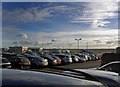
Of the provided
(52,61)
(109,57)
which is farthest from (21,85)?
(52,61)

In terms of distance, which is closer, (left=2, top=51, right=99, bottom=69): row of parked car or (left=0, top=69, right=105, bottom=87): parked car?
(left=0, top=69, right=105, bottom=87): parked car

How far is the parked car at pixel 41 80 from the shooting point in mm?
3051

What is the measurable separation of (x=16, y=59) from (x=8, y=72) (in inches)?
758

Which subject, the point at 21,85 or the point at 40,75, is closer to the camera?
the point at 21,85

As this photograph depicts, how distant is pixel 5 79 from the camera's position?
3160 millimetres

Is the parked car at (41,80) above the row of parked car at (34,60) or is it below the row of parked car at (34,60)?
above

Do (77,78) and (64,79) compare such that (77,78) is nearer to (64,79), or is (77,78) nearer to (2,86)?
(64,79)

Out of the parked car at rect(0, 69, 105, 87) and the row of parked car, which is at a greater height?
the parked car at rect(0, 69, 105, 87)

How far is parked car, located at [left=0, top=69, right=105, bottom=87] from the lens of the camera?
305 cm

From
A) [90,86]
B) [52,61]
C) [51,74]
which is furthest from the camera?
[52,61]

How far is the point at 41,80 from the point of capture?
10.4 ft

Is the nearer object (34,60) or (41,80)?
(41,80)

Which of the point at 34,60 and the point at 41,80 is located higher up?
→ the point at 41,80

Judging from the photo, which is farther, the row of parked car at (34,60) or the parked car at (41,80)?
the row of parked car at (34,60)
